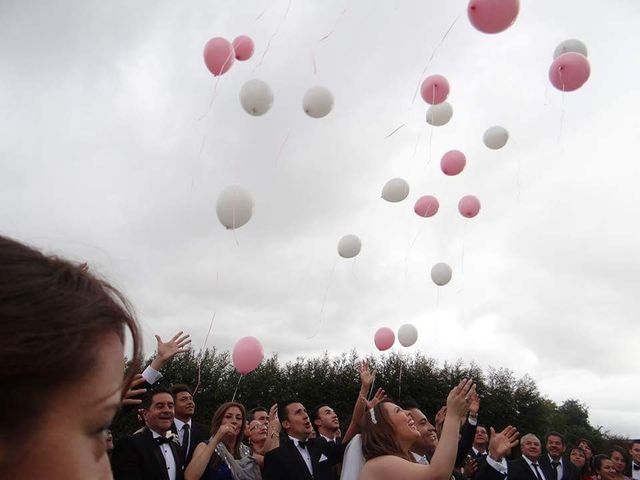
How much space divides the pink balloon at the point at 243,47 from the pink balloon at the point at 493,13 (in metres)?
3.72

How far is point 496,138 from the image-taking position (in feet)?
30.1

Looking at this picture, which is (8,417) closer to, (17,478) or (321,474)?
(17,478)

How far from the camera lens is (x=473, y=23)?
21.6 feet

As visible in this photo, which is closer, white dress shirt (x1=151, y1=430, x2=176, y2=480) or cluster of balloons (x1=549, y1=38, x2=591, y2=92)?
white dress shirt (x1=151, y1=430, x2=176, y2=480)

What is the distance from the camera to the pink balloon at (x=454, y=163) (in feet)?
30.8

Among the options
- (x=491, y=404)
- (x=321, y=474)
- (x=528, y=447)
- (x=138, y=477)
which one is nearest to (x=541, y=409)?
(x=491, y=404)

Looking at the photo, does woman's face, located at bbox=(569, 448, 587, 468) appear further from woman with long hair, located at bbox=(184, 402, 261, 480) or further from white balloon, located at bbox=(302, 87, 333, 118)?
white balloon, located at bbox=(302, 87, 333, 118)

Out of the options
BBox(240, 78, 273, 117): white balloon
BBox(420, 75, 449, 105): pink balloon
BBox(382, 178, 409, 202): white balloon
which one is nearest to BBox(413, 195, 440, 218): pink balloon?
BBox(382, 178, 409, 202): white balloon

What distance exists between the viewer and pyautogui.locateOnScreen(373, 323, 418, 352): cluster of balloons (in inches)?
415

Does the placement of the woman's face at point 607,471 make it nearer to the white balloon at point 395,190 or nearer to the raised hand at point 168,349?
the white balloon at point 395,190

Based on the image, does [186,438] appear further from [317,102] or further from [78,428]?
[78,428]

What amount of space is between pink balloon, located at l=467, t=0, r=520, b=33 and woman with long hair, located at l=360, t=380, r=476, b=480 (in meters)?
4.66

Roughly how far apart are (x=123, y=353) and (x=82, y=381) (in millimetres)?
124

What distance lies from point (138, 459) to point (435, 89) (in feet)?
23.3
